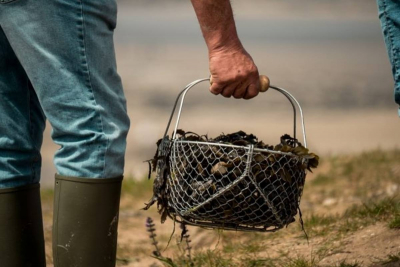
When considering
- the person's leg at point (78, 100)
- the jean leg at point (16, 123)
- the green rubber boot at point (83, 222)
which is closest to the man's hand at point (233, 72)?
the person's leg at point (78, 100)

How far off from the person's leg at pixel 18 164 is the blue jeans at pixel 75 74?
0.76ft

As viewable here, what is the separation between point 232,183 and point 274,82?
280 inches

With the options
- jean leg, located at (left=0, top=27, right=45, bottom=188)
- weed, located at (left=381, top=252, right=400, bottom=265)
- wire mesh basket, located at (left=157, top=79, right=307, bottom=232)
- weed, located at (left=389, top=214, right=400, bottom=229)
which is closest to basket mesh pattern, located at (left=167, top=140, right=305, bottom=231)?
wire mesh basket, located at (left=157, top=79, right=307, bottom=232)

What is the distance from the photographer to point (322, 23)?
1684 cm

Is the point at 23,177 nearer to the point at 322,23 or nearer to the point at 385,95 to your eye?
the point at 385,95

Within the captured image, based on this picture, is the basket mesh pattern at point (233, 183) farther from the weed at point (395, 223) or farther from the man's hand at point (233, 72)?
the weed at point (395, 223)

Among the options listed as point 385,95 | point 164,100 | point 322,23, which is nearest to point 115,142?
point 164,100

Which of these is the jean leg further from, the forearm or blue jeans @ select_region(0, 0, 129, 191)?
the forearm

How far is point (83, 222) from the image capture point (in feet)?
8.55

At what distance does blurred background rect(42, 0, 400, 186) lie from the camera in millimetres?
7836

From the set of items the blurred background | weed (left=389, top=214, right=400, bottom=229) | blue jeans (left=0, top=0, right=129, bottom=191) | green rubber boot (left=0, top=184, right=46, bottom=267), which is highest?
blue jeans (left=0, top=0, right=129, bottom=191)

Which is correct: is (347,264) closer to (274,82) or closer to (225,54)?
(225,54)

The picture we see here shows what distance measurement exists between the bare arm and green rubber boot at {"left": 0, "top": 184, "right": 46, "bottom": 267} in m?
0.77

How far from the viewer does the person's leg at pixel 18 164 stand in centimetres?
275
